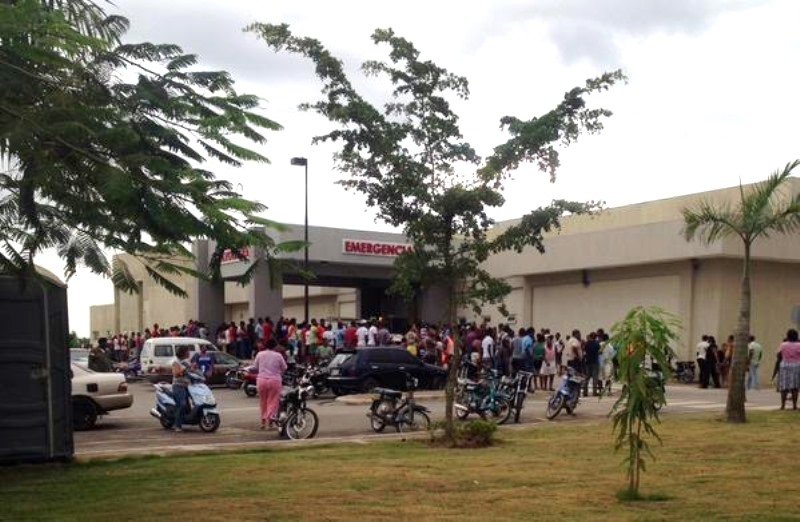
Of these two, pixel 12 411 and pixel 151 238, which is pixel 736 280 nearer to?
pixel 12 411

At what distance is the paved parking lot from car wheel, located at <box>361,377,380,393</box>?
920mm

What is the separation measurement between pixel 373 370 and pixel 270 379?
29.0 feet

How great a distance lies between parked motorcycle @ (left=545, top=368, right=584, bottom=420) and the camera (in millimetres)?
21344

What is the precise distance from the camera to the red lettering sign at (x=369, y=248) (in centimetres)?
4153

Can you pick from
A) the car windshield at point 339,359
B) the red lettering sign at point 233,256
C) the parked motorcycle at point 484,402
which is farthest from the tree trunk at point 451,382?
the car windshield at point 339,359

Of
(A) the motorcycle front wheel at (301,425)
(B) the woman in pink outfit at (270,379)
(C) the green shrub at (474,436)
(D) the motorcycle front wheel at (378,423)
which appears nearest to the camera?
(C) the green shrub at (474,436)

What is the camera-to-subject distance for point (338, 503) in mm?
10266

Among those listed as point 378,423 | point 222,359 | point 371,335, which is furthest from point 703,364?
point 378,423

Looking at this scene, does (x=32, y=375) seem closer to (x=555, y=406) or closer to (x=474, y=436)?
(x=474, y=436)

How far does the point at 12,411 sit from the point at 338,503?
534cm

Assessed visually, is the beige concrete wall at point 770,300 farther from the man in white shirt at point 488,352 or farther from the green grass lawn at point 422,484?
the green grass lawn at point 422,484

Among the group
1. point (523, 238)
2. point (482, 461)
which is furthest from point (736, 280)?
point (482, 461)

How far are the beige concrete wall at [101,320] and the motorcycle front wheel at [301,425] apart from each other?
5535 centimetres

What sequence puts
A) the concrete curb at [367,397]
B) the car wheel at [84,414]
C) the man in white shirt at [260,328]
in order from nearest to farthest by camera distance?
the car wheel at [84,414] < the concrete curb at [367,397] < the man in white shirt at [260,328]
